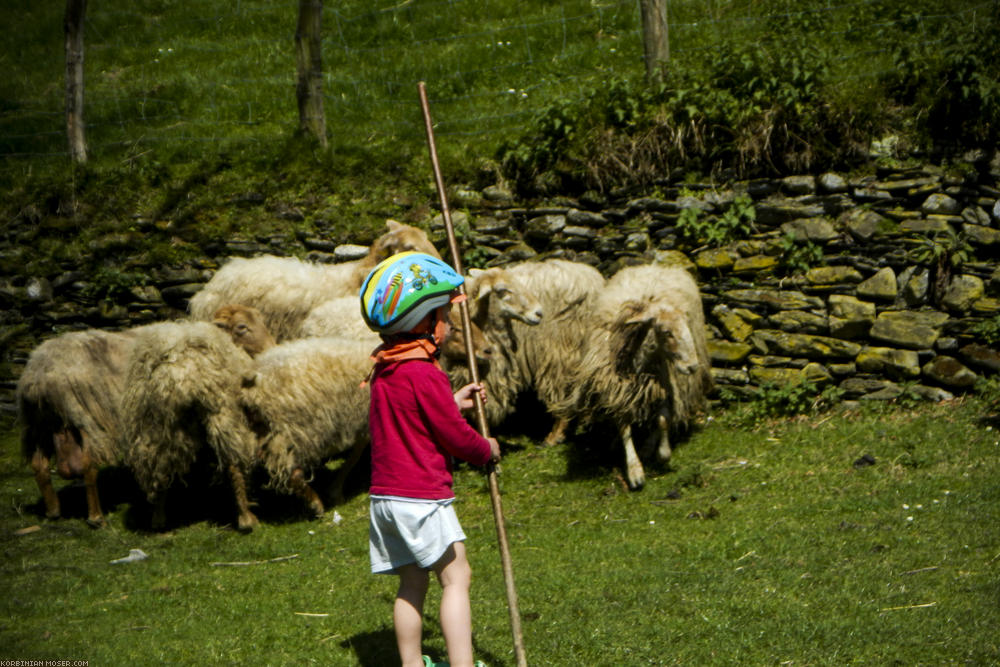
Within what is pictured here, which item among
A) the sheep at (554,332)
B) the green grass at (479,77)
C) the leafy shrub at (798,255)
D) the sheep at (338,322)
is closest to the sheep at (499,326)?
the sheep at (554,332)

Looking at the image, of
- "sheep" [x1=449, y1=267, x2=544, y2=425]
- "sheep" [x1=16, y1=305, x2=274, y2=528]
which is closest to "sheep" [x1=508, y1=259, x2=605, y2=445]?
"sheep" [x1=449, y1=267, x2=544, y2=425]

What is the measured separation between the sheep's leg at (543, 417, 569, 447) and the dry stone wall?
1.42m

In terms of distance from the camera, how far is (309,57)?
33.8ft

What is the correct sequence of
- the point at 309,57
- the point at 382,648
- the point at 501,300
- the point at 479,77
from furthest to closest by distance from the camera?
the point at 479,77 → the point at 309,57 → the point at 501,300 → the point at 382,648

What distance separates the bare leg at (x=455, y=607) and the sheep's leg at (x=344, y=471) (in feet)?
12.7

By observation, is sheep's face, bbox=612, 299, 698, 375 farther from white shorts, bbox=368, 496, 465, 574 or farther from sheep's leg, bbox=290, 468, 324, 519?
white shorts, bbox=368, 496, 465, 574

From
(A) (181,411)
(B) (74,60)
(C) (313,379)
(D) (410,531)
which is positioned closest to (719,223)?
(C) (313,379)

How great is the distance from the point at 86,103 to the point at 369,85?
4.04 meters

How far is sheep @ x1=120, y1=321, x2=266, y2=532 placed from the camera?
23.4 ft

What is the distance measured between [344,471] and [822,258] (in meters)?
4.49

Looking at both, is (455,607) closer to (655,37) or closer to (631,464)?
(631,464)

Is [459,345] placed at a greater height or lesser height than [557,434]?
greater

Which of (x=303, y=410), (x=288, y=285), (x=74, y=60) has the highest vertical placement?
(x=74, y=60)

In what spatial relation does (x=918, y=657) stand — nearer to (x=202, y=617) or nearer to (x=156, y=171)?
(x=202, y=617)
